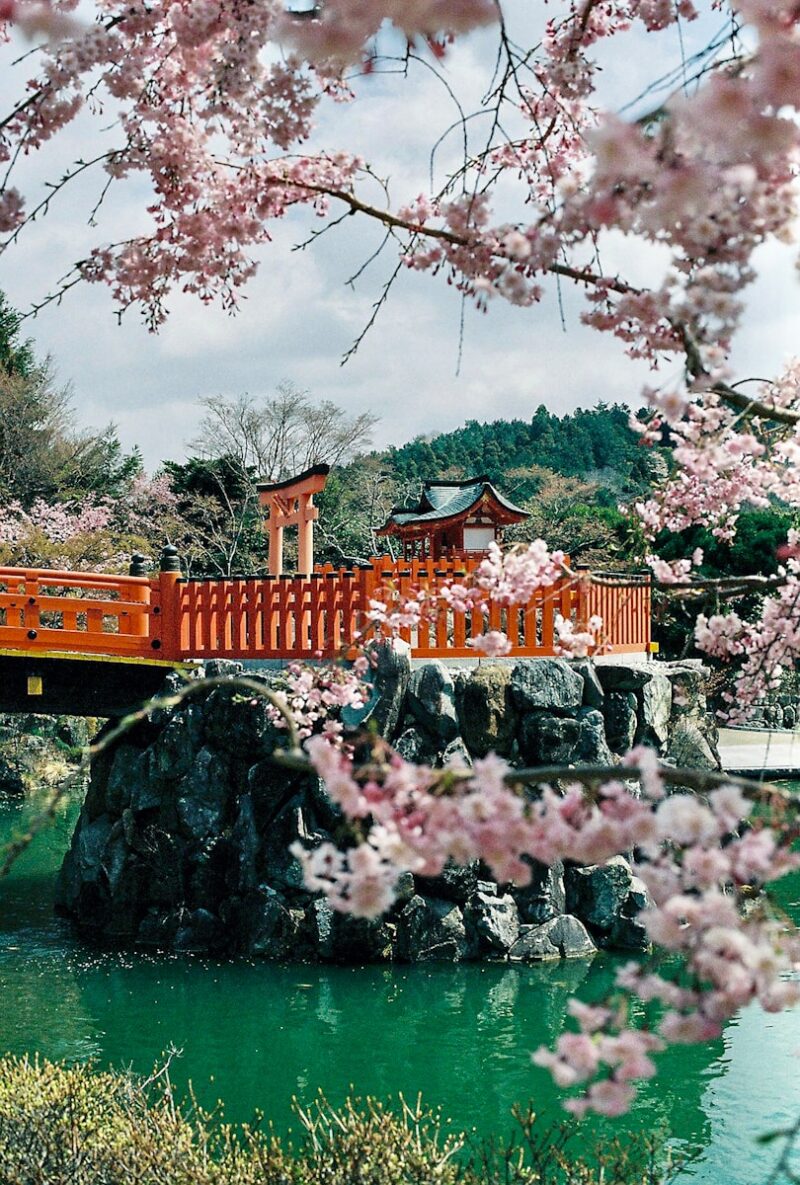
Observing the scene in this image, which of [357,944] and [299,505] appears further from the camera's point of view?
[299,505]

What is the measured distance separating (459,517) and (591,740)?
614cm

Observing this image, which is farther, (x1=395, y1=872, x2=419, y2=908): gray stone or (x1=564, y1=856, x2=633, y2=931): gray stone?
(x1=564, y1=856, x2=633, y2=931): gray stone

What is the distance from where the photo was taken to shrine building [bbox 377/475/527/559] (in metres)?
15.4

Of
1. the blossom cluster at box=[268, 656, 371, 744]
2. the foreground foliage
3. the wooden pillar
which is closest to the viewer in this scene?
the foreground foliage

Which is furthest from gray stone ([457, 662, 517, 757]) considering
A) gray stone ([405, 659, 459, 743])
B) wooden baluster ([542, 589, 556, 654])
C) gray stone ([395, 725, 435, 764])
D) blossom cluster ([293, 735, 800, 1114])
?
blossom cluster ([293, 735, 800, 1114])

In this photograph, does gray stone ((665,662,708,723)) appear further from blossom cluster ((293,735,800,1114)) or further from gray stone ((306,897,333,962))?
blossom cluster ((293,735,800,1114))

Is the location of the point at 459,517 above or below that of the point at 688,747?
above

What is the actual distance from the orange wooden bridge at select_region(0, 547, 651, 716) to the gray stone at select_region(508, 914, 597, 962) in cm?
219

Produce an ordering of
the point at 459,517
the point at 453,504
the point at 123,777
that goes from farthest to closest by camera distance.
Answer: the point at 453,504 → the point at 459,517 → the point at 123,777

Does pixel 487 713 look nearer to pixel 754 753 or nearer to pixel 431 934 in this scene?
pixel 431 934

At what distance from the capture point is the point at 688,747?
35.7ft

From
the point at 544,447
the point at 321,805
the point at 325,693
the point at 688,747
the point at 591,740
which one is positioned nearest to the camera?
the point at 325,693

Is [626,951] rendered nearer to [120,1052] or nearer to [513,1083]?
[513,1083]

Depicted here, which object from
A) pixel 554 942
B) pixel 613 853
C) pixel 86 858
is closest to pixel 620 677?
pixel 554 942
